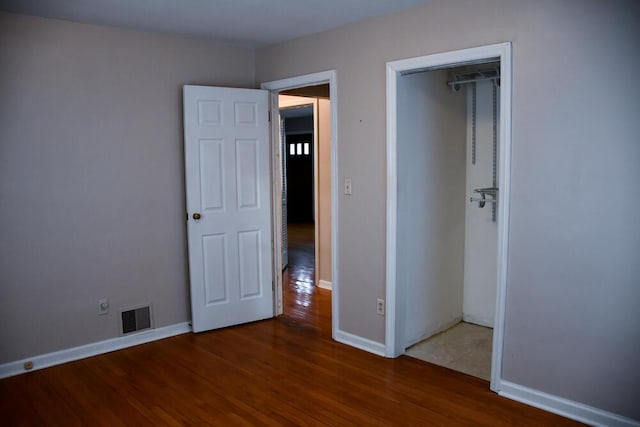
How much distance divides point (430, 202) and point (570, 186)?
1330 millimetres

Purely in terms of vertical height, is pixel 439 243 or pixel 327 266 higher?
pixel 439 243

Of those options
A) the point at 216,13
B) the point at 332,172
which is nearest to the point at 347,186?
the point at 332,172

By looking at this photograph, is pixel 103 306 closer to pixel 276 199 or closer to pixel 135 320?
pixel 135 320

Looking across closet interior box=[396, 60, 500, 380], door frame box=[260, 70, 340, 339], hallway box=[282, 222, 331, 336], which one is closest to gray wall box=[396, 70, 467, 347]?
closet interior box=[396, 60, 500, 380]

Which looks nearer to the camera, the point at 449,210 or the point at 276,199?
the point at 449,210

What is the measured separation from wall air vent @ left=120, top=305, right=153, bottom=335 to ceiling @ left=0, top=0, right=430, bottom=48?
2.16 meters

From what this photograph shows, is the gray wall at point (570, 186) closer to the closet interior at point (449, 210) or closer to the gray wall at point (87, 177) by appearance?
the closet interior at point (449, 210)

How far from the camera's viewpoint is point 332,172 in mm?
3846

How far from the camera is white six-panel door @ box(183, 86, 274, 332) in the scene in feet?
13.1

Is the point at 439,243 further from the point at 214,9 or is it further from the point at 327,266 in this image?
the point at 214,9

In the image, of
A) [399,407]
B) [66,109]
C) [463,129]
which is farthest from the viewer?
[463,129]

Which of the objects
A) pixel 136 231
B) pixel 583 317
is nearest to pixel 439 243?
pixel 583 317

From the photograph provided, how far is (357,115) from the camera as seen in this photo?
3.63 m

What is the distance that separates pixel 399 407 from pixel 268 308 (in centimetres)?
188
